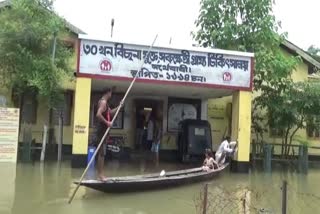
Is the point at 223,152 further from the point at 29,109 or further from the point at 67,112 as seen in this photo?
the point at 29,109

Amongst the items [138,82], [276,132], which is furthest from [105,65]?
[276,132]

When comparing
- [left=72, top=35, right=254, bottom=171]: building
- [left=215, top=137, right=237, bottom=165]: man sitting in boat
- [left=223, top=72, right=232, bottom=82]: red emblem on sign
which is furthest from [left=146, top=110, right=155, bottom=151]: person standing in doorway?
[left=215, top=137, right=237, bottom=165]: man sitting in boat

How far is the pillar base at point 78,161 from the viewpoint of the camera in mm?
16344

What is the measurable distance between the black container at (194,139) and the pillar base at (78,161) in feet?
17.0

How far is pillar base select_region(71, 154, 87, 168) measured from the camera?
1634cm

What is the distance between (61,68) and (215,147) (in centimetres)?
800

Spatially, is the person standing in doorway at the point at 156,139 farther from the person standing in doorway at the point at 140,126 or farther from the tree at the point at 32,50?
the tree at the point at 32,50

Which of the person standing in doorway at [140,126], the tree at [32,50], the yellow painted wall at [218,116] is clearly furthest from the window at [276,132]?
the tree at [32,50]

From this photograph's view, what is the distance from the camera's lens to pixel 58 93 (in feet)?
61.2

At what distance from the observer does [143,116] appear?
23125 millimetres

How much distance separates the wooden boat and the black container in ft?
20.6

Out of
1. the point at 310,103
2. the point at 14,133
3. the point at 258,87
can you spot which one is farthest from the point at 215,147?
the point at 14,133

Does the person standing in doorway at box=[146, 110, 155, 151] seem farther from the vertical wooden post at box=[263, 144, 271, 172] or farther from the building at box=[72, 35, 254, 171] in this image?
the vertical wooden post at box=[263, 144, 271, 172]

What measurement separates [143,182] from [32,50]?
29.2 feet
